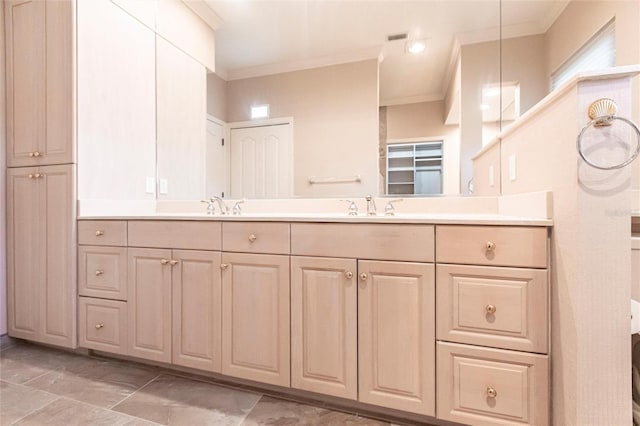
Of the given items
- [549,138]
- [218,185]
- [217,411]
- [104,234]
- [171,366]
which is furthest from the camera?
[218,185]

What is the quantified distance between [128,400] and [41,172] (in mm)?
1446

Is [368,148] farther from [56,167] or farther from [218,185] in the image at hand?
[56,167]

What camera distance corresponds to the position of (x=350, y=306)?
1.32 meters

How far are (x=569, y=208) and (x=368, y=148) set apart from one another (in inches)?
44.4

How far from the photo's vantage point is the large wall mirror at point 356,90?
1.73m

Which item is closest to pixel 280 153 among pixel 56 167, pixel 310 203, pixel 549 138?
pixel 310 203

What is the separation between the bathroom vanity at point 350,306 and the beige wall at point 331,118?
0.66 meters

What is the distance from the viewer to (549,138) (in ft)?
3.70

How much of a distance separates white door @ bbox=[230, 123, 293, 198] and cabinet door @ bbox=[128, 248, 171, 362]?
740 mm

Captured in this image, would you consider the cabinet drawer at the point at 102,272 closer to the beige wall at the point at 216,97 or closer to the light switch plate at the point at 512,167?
the beige wall at the point at 216,97

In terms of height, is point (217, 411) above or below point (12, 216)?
below

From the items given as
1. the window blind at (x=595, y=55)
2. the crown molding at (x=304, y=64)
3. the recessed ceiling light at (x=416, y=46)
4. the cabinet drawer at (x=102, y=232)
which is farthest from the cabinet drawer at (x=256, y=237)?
the window blind at (x=595, y=55)

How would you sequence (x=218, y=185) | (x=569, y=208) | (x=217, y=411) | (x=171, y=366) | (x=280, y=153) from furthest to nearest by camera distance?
(x=218, y=185)
(x=280, y=153)
(x=171, y=366)
(x=217, y=411)
(x=569, y=208)

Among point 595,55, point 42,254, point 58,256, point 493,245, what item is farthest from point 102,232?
point 595,55
